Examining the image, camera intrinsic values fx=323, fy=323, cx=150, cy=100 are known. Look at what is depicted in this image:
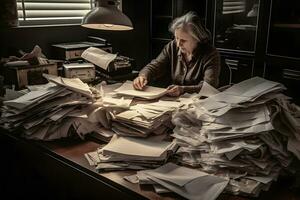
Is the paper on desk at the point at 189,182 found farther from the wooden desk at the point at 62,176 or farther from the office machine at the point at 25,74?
the office machine at the point at 25,74

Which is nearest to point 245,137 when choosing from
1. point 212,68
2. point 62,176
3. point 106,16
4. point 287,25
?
point 62,176

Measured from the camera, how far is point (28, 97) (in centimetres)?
145

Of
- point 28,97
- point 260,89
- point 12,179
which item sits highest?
point 260,89

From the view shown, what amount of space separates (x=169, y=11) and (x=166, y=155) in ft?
8.80

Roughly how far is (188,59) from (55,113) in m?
1.28

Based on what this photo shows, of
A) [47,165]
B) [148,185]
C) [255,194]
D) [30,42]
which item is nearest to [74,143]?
[47,165]

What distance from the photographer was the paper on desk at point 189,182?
909 mm

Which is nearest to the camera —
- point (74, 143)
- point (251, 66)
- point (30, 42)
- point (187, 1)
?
point (74, 143)

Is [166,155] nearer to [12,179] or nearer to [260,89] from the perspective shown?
[260,89]

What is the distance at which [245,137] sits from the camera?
993 mm

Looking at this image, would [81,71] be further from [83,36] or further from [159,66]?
[83,36]

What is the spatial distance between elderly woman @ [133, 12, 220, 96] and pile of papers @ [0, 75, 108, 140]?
714 millimetres

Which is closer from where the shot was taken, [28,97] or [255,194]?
[255,194]

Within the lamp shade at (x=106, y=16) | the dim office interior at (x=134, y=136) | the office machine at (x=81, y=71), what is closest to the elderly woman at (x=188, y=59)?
the dim office interior at (x=134, y=136)
